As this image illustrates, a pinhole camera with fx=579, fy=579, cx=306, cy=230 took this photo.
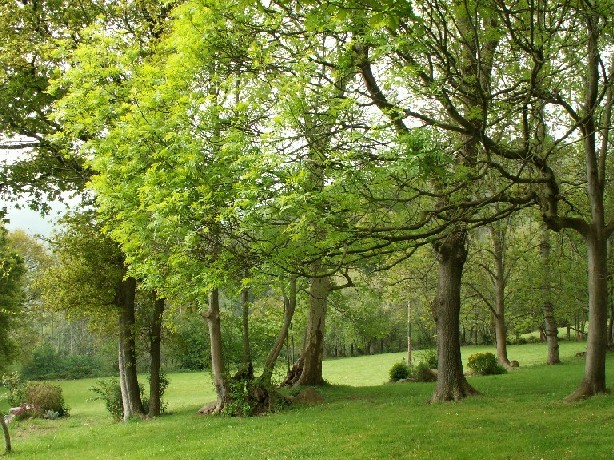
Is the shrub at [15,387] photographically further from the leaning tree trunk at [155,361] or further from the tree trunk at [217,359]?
the tree trunk at [217,359]

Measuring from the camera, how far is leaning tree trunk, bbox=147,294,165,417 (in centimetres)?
2256

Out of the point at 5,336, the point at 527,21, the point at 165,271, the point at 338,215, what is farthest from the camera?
the point at 5,336

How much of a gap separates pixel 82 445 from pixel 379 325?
1305cm

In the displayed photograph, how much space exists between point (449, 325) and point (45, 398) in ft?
68.4

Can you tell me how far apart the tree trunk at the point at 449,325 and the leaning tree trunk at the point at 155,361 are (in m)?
11.6

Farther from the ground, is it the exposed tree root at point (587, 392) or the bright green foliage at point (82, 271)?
the bright green foliage at point (82, 271)

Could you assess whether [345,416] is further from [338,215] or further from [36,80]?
[36,80]

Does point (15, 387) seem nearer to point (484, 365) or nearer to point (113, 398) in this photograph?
point (113, 398)

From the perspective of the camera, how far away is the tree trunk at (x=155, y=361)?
22.6 m

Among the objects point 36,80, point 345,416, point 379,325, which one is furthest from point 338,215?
point 379,325

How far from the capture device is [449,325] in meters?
15.8

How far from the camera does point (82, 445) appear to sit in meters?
15.8

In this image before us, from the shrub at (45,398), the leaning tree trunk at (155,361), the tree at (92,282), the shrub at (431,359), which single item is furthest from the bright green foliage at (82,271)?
the shrub at (431,359)

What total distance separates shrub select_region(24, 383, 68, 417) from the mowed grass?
6.28 metres
